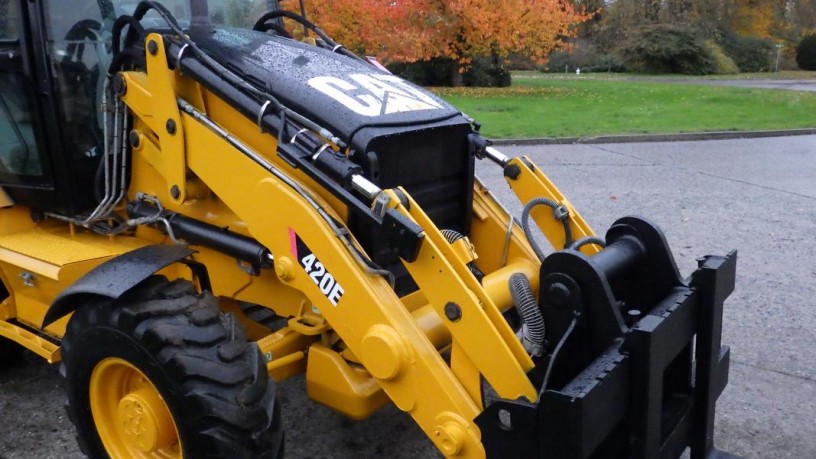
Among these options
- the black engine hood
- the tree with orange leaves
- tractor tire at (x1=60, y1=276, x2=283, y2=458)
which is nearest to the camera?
tractor tire at (x1=60, y1=276, x2=283, y2=458)

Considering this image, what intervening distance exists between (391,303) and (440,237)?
0.31 m

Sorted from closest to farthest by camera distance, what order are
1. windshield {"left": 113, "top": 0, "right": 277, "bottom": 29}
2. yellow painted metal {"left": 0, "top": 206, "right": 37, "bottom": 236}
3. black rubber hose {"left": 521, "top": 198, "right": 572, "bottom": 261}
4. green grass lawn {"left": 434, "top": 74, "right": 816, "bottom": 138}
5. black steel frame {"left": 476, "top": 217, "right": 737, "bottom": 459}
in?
black steel frame {"left": 476, "top": 217, "right": 737, "bottom": 459}
black rubber hose {"left": 521, "top": 198, "right": 572, "bottom": 261}
windshield {"left": 113, "top": 0, "right": 277, "bottom": 29}
yellow painted metal {"left": 0, "top": 206, "right": 37, "bottom": 236}
green grass lawn {"left": 434, "top": 74, "right": 816, "bottom": 138}

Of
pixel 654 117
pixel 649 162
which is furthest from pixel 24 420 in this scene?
pixel 654 117

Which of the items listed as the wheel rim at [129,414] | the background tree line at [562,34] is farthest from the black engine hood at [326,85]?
the background tree line at [562,34]

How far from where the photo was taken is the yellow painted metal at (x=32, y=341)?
11.9ft

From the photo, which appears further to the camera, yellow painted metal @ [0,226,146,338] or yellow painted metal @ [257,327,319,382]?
yellow painted metal @ [0,226,146,338]

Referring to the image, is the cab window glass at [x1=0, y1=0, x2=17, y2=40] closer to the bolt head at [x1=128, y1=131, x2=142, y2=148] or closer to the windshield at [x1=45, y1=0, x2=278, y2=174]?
the windshield at [x1=45, y1=0, x2=278, y2=174]

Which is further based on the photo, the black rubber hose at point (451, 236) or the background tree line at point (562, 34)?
the background tree line at point (562, 34)

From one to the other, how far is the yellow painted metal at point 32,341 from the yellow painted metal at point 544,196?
2.37 m

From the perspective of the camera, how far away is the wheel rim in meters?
3.05

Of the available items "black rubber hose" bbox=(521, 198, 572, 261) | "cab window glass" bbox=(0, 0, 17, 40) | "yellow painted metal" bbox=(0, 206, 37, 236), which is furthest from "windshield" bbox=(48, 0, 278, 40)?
"black rubber hose" bbox=(521, 198, 572, 261)

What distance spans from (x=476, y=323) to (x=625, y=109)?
1645 cm

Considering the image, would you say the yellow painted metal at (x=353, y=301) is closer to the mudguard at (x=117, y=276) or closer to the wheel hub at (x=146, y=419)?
the mudguard at (x=117, y=276)

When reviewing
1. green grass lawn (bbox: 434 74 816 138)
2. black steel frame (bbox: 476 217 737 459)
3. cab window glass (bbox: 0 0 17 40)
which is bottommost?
green grass lawn (bbox: 434 74 816 138)
